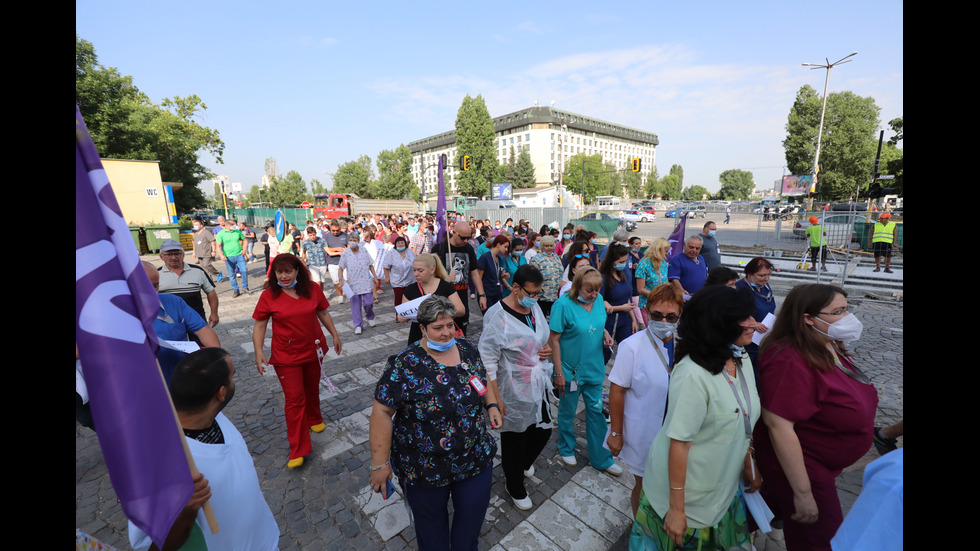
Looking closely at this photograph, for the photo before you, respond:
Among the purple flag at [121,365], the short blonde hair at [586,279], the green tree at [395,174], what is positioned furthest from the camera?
the green tree at [395,174]

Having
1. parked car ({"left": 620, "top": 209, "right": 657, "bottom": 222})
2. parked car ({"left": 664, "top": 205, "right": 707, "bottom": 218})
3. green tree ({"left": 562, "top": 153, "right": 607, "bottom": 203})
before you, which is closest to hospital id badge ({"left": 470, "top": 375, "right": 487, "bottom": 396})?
parked car ({"left": 664, "top": 205, "right": 707, "bottom": 218})

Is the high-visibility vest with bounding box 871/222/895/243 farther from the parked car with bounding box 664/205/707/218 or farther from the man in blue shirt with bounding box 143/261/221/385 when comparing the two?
the man in blue shirt with bounding box 143/261/221/385

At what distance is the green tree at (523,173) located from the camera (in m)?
69.5

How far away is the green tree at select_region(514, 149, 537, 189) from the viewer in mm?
69512

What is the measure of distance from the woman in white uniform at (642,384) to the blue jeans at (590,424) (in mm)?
764

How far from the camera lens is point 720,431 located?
191 cm

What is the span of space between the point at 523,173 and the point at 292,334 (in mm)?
69289

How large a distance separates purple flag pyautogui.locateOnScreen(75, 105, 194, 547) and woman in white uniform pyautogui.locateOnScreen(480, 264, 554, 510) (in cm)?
190

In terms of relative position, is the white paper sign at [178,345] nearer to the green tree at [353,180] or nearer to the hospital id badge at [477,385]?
the hospital id badge at [477,385]

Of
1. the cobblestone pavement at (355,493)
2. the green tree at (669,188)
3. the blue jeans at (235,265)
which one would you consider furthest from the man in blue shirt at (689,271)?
the green tree at (669,188)

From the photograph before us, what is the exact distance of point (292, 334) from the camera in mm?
3672

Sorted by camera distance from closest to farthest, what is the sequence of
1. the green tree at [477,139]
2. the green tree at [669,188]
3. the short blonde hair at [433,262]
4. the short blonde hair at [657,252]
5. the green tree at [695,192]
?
the short blonde hair at [433,262], the short blonde hair at [657,252], the green tree at [477,139], the green tree at [669,188], the green tree at [695,192]

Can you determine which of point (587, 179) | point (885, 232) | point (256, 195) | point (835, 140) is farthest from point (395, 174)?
point (885, 232)
